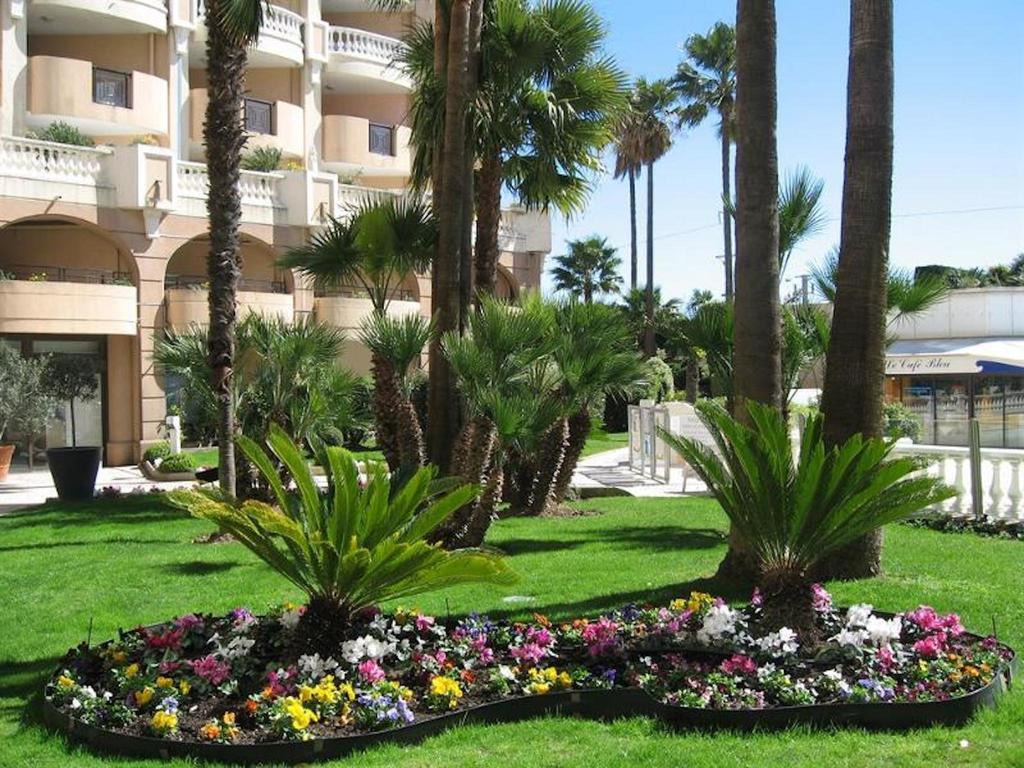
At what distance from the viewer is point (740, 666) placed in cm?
593

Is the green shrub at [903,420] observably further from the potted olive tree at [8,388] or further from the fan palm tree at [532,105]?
the potted olive tree at [8,388]

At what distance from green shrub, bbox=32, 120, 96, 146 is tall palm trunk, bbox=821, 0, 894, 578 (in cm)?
2191

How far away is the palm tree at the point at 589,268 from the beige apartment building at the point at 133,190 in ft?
64.3

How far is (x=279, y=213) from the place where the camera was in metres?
28.9

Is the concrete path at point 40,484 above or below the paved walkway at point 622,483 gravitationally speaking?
below

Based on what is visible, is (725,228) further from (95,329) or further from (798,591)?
(798,591)

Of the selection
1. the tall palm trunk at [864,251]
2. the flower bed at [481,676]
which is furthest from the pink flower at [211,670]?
the tall palm trunk at [864,251]

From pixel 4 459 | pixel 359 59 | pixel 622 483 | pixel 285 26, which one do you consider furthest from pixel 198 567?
pixel 359 59

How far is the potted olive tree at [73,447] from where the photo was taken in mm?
17750

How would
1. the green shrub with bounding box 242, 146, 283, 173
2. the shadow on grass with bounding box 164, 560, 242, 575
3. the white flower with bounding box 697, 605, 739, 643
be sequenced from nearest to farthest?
the white flower with bounding box 697, 605, 739, 643, the shadow on grass with bounding box 164, 560, 242, 575, the green shrub with bounding box 242, 146, 283, 173

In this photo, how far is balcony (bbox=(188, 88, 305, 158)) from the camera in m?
30.6

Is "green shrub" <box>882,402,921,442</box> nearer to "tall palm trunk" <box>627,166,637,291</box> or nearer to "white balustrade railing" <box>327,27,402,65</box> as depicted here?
"white balustrade railing" <box>327,27,402,65</box>

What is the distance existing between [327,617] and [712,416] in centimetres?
285

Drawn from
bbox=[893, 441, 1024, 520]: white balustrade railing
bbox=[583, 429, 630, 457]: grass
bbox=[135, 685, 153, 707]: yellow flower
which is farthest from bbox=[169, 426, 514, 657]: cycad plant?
bbox=[583, 429, 630, 457]: grass
